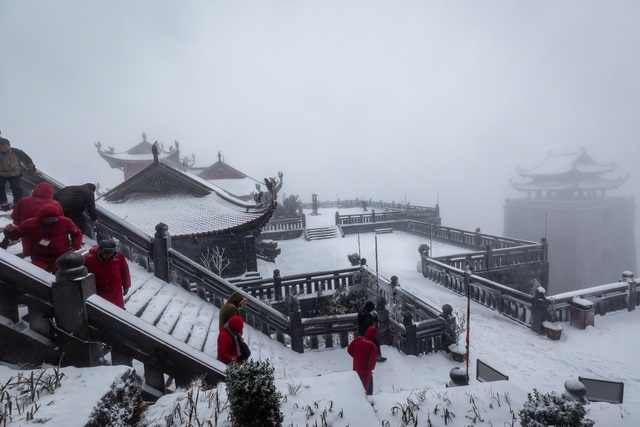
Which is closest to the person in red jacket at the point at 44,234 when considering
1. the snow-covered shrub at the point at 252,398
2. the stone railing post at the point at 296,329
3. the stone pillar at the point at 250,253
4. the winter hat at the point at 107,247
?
the winter hat at the point at 107,247

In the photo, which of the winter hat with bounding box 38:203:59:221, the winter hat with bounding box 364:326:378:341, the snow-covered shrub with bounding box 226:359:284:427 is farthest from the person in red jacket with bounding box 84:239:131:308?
the winter hat with bounding box 364:326:378:341

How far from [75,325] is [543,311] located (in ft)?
32.7

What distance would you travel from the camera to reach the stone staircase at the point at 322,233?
2211 cm

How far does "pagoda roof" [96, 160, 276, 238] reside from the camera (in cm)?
1052

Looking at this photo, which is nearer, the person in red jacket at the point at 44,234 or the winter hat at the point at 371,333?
the person in red jacket at the point at 44,234

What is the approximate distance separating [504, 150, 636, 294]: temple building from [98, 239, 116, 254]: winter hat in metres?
33.9

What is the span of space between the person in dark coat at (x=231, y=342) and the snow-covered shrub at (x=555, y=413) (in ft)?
11.0

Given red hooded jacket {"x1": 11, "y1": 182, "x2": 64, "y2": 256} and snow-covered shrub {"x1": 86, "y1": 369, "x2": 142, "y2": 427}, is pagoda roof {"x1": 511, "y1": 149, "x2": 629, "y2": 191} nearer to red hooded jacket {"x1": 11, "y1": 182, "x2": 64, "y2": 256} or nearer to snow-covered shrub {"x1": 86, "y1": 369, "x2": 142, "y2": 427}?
snow-covered shrub {"x1": 86, "y1": 369, "x2": 142, "y2": 427}

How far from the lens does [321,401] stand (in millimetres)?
2840

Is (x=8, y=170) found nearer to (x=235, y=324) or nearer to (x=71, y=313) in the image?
(x=71, y=313)

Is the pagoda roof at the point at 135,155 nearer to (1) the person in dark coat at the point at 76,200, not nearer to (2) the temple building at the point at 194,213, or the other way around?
(2) the temple building at the point at 194,213

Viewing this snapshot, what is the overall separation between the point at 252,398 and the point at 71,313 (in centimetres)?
224

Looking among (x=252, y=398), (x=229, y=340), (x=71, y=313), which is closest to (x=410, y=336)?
(x=229, y=340)

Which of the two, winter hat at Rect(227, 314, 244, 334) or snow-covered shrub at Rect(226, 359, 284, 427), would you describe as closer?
snow-covered shrub at Rect(226, 359, 284, 427)
